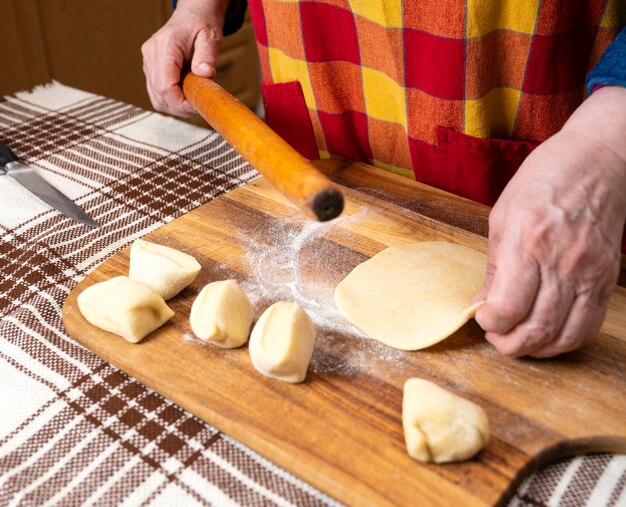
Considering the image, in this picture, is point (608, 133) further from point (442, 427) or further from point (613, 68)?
point (442, 427)

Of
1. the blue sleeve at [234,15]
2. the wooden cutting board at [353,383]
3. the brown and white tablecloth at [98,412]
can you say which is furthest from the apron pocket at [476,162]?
the blue sleeve at [234,15]

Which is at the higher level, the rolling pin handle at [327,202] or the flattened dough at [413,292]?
the rolling pin handle at [327,202]

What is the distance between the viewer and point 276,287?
1.00m

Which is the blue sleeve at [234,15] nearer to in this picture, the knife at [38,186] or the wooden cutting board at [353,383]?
the knife at [38,186]

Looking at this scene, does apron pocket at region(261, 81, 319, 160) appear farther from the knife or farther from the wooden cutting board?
the knife

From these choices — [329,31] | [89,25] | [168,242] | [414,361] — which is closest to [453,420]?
[414,361]

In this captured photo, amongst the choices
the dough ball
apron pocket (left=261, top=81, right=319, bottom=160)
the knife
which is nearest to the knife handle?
the knife

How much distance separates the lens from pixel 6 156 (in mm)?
1343

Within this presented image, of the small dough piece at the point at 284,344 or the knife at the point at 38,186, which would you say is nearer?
the small dough piece at the point at 284,344

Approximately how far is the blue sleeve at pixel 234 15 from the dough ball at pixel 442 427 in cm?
116

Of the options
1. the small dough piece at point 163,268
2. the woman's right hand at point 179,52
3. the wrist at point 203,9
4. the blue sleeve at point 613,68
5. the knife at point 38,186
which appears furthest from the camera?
the wrist at point 203,9

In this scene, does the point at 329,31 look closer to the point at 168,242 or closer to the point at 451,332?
the point at 168,242

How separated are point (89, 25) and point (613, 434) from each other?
7.92 ft

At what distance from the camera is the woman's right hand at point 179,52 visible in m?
1.31
